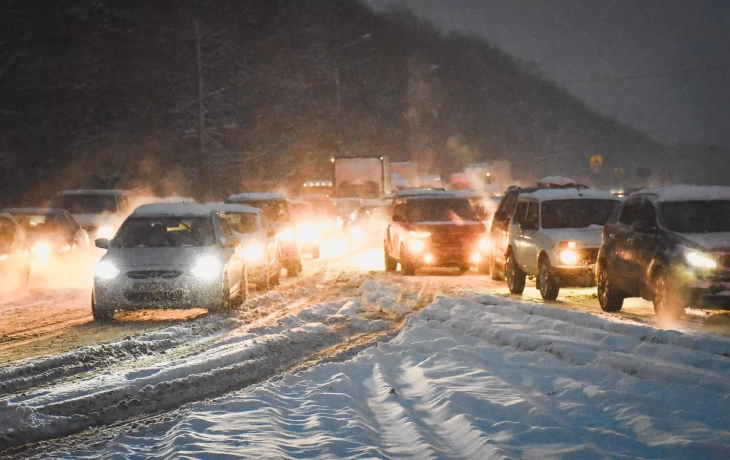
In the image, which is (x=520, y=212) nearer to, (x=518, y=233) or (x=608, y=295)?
(x=518, y=233)

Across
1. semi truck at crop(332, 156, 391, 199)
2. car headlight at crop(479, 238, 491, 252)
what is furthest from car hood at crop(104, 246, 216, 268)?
semi truck at crop(332, 156, 391, 199)

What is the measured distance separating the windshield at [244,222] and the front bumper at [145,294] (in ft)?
16.2

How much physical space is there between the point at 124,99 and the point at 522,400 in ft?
179

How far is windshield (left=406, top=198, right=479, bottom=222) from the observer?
872 inches

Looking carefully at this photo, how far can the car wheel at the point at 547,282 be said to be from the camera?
15.2 meters

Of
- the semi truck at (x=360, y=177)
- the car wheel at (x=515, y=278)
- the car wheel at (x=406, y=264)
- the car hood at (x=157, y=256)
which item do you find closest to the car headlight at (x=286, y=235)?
the car wheel at (x=406, y=264)

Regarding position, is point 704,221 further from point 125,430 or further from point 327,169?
point 327,169

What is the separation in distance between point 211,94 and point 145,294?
171ft

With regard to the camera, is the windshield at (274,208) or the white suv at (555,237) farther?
the windshield at (274,208)

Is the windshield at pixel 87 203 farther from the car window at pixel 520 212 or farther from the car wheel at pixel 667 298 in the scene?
the car wheel at pixel 667 298

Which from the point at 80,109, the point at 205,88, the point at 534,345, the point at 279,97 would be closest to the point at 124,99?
the point at 80,109

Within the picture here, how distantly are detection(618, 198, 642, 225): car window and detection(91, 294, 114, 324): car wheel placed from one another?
7.77 meters

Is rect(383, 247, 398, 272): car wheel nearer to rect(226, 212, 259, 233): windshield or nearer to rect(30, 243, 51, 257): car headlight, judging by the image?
rect(226, 212, 259, 233): windshield

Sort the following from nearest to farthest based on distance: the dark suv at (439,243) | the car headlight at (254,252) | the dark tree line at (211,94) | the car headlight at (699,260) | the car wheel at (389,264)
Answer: the car headlight at (699,260)
the car headlight at (254,252)
the dark suv at (439,243)
the car wheel at (389,264)
the dark tree line at (211,94)
